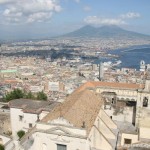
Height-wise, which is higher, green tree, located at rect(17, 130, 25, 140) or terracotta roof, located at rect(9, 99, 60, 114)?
terracotta roof, located at rect(9, 99, 60, 114)

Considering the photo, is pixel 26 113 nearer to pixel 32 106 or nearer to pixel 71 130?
pixel 32 106

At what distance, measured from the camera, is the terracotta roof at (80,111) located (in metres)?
20.8

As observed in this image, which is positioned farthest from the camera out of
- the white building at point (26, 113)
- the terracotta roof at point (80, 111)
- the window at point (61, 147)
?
the white building at point (26, 113)

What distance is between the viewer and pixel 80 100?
24016 mm

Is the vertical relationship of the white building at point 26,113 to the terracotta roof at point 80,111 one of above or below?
below

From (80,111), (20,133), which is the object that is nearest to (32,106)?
(20,133)

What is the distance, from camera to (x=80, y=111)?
22062 millimetres

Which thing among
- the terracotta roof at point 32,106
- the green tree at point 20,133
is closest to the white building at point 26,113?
the terracotta roof at point 32,106

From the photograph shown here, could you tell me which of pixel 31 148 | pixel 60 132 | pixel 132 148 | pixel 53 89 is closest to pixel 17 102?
pixel 31 148

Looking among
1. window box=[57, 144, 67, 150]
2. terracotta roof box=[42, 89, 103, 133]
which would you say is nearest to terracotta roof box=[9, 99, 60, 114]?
terracotta roof box=[42, 89, 103, 133]

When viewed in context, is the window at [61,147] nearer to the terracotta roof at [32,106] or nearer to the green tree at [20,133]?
the terracotta roof at [32,106]

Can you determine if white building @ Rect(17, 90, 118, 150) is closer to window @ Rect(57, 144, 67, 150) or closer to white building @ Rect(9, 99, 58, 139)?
window @ Rect(57, 144, 67, 150)

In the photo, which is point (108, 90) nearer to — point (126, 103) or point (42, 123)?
point (126, 103)

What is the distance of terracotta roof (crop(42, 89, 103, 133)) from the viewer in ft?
68.3
